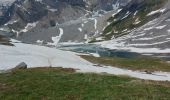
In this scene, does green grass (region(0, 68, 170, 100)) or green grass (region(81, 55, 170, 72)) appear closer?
green grass (region(0, 68, 170, 100))

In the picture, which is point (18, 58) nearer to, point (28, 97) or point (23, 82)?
point (23, 82)

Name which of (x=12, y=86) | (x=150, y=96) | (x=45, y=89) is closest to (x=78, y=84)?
(x=45, y=89)

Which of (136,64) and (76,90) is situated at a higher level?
(76,90)

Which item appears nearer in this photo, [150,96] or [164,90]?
[150,96]

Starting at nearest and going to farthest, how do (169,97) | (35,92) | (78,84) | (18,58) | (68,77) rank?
(169,97), (35,92), (78,84), (68,77), (18,58)

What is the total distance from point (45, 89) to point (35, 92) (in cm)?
154

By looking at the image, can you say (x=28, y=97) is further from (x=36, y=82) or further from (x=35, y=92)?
(x=36, y=82)

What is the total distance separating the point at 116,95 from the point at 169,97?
3.93 meters

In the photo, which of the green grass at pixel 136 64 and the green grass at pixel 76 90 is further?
the green grass at pixel 136 64

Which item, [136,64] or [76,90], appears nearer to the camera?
[76,90]

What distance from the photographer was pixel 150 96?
31.0 meters

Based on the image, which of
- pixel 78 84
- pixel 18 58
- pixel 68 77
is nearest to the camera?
pixel 78 84

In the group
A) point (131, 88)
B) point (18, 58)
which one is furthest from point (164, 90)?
point (18, 58)

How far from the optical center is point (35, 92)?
33.8 m
